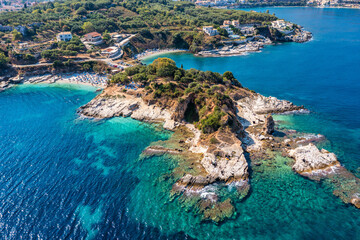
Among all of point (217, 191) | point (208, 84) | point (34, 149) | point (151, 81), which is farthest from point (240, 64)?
point (34, 149)

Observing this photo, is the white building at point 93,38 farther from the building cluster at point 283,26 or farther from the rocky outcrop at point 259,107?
the building cluster at point 283,26

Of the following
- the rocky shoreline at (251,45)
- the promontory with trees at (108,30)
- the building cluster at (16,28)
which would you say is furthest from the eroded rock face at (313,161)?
the building cluster at (16,28)

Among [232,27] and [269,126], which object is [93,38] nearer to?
[232,27]

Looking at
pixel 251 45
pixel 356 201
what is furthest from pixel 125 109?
pixel 251 45

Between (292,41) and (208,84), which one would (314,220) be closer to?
(208,84)

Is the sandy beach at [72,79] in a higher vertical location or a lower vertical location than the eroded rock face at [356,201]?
higher
